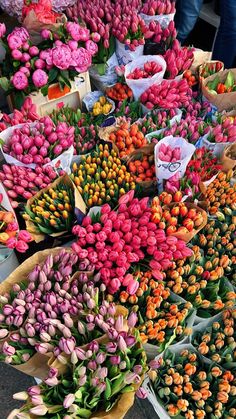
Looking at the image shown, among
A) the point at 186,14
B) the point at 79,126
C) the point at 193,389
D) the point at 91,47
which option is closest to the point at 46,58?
the point at 91,47

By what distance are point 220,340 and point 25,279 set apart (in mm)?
733

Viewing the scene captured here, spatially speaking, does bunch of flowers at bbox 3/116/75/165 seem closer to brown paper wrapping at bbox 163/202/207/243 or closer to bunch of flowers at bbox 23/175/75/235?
bunch of flowers at bbox 23/175/75/235

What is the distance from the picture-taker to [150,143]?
68.6 inches

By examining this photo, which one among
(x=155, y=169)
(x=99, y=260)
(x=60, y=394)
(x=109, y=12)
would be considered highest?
(x=109, y=12)

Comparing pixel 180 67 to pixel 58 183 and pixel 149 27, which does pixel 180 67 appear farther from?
pixel 58 183

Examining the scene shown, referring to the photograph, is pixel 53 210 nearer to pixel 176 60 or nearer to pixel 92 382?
pixel 92 382

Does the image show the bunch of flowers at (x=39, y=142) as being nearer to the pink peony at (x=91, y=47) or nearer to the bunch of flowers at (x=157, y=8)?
the pink peony at (x=91, y=47)

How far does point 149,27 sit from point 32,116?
89 centimetres

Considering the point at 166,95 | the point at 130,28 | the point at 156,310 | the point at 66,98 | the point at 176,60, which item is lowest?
the point at 156,310

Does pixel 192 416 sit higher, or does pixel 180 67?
pixel 180 67

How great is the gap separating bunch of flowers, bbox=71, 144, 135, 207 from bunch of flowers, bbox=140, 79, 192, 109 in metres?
0.40

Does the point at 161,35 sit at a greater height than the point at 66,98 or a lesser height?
greater

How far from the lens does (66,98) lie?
2109mm

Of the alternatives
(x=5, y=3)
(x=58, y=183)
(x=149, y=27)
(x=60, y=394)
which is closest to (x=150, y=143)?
(x=58, y=183)
